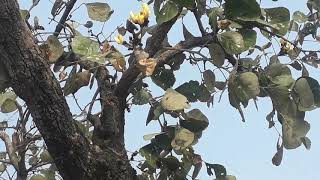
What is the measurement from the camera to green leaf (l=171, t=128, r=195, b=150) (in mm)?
1981

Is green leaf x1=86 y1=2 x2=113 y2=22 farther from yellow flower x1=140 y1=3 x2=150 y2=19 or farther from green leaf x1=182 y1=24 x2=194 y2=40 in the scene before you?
green leaf x1=182 y1=24 x2=194 y2=40

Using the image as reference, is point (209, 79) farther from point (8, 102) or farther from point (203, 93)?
point (8, 102)

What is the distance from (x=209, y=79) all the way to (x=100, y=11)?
57cm

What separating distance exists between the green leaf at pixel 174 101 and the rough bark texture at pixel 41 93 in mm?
335

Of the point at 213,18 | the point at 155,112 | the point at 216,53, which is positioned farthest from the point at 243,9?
the point at 155,112

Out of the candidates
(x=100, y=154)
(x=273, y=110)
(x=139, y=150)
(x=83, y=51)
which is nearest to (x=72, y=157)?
(x=100, y=154)

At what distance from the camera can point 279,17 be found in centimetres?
220

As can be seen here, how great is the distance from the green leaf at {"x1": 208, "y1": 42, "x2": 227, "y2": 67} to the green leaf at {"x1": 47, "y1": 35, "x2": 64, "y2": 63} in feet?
1.94

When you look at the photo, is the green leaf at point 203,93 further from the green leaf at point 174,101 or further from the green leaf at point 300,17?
the green leaf at point 300,17

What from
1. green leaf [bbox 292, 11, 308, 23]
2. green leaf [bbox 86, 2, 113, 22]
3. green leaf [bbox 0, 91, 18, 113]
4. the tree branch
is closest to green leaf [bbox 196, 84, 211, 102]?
green leaf [bbox 86, 2, 113, 22]

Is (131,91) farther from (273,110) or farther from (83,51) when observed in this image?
(273,110)

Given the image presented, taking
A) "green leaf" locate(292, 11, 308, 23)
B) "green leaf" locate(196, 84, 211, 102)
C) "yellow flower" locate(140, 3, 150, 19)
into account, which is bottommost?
"green leaf" locate(196, 84, 211, 102)

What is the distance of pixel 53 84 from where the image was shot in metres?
1.88

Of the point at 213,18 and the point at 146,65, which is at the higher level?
the point at 213,18
